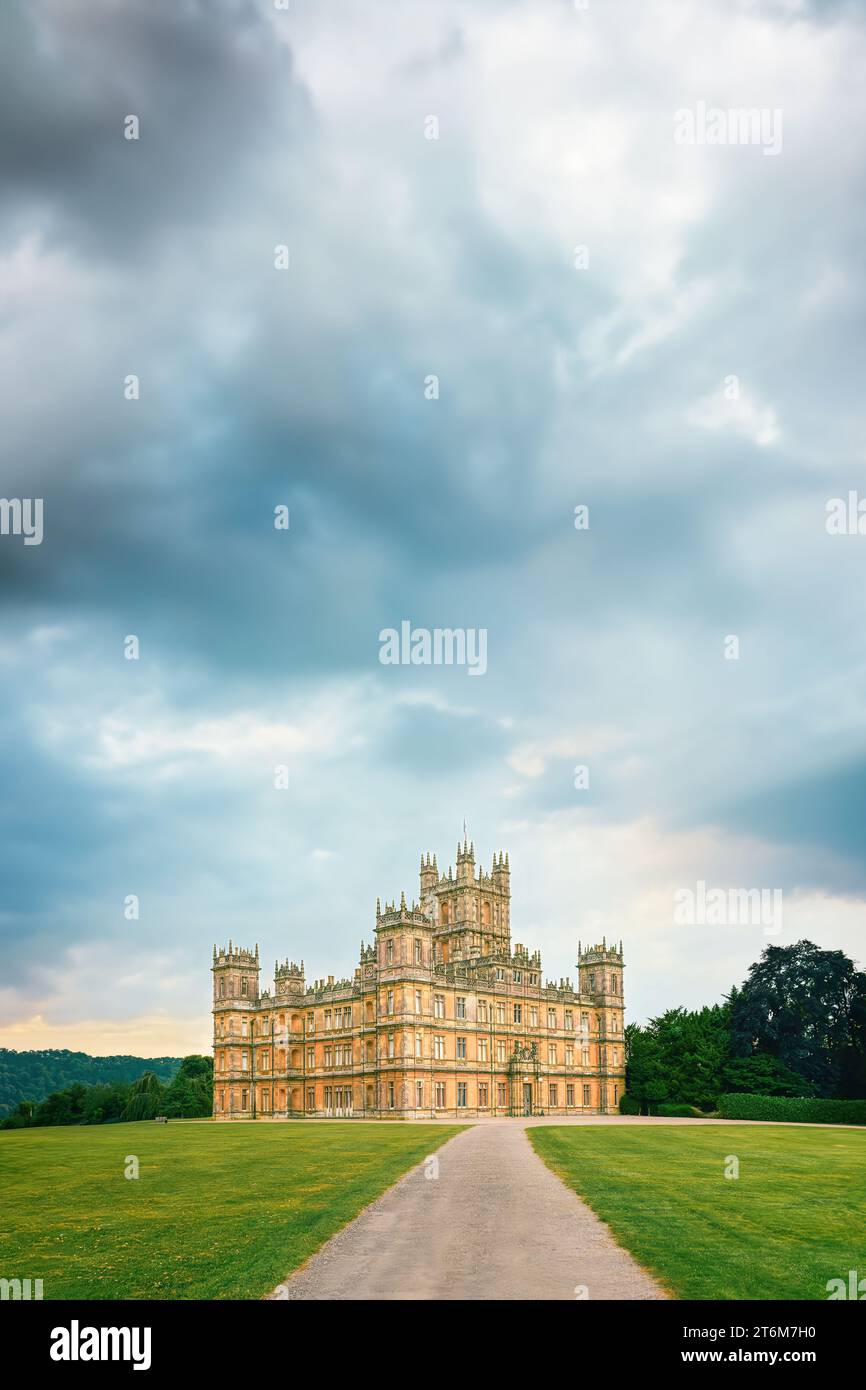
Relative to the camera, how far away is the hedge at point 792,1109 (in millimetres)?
74188

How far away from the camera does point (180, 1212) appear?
22.2 meters

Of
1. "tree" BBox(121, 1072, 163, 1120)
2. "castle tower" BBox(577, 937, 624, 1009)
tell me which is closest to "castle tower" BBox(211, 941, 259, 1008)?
"tree" BBox(121, 1072, 163, 1120)

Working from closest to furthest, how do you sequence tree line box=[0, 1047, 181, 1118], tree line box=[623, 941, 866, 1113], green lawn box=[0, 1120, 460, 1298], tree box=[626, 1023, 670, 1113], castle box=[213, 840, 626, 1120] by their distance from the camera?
1. green lawn box=[0, 1120, 460, 1298]
2. castle box=[213, 840, 626, 1120]
3. tree line box=[623, 941, 866, 1113]
4. tree box=[626, 1023, 670, 1113]
5. tree line box=[0, 1047, 181, 1118]

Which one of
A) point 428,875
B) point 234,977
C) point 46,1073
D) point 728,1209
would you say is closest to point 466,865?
point 428,875

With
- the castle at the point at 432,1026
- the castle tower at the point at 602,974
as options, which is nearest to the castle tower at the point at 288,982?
the castle at the point at 432,1026

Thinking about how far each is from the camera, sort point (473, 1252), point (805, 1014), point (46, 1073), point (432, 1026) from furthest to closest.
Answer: point (46, 1073), point (805, 1014), point (432, 1026), point (473, 1252)

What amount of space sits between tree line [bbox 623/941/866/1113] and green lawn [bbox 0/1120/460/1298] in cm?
5111

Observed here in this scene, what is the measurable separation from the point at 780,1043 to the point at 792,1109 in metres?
9.91

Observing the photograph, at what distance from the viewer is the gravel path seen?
14.5m

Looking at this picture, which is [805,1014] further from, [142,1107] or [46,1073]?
[46,1073]

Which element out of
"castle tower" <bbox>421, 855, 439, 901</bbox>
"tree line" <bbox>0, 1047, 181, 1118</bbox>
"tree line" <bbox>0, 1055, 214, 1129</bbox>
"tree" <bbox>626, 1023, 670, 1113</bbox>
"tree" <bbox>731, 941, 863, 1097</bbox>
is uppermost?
"castle tower" <bbox>421, 855, 439, 901</bbox>

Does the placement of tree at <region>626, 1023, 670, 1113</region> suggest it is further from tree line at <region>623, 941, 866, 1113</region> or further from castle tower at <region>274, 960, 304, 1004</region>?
castle tower at <region>274, 960, 304, 1004</region>

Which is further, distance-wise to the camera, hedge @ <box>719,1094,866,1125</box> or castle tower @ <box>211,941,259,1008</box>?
castle tower @ <box>211,941,259,1008</box>
